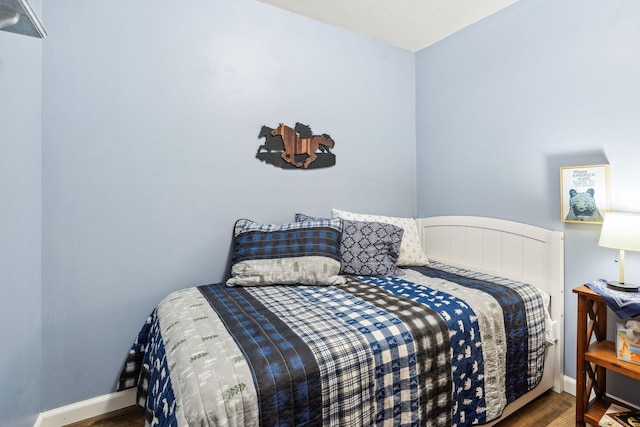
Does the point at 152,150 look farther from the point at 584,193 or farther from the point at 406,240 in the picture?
the point at 584,193

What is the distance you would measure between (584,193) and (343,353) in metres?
1.65

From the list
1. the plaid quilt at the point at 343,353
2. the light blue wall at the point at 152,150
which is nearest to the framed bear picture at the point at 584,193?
the plaid quilt at the point at 343,353

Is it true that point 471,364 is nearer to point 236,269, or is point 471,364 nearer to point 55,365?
point 236,269

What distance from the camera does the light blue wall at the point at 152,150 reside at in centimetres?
165

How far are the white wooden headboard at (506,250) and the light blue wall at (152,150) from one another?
3.20 ft

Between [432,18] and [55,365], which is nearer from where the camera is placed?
[55,365]

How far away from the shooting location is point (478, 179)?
94.8 inches

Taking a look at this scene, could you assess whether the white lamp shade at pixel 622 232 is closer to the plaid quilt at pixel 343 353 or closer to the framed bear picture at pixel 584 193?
the framed bear picture at pixel 584 193

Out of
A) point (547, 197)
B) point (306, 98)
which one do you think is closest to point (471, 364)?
point (547, 197)

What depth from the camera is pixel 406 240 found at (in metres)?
2.34

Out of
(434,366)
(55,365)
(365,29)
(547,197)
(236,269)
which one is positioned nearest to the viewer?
(434,366)

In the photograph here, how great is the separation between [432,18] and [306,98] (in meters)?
1.07

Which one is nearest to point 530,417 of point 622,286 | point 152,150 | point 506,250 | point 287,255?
point 622,286

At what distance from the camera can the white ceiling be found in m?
2.16
